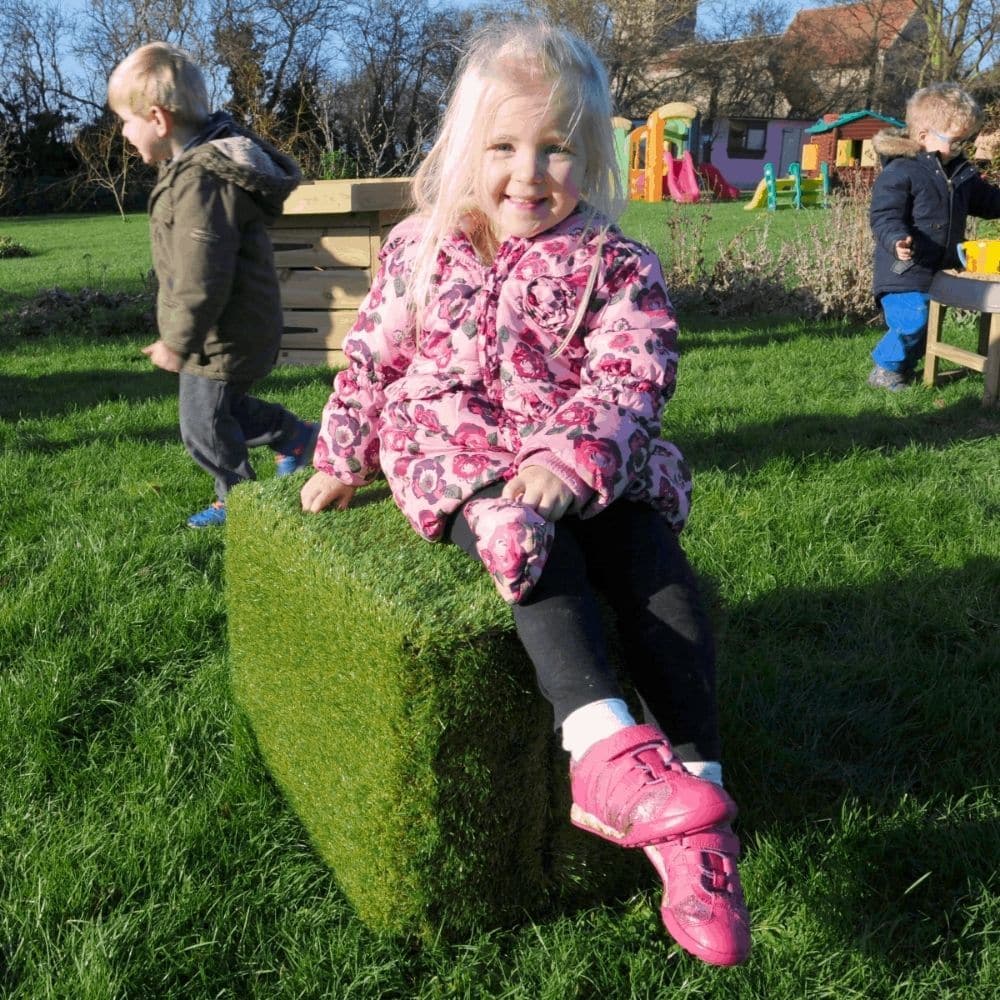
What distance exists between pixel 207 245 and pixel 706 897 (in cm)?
311

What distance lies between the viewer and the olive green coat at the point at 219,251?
12.3 ft

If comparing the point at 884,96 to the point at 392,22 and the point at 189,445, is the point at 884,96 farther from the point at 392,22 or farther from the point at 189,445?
the point at 189,445

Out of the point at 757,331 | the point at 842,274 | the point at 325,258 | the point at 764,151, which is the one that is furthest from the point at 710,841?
the point at 764,151

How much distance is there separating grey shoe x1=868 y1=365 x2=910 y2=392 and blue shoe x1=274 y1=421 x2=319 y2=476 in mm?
3586

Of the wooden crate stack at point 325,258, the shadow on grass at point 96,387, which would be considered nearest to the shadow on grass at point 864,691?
the shadow on grass at point 96,387

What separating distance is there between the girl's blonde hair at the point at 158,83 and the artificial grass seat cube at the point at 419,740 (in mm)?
2397

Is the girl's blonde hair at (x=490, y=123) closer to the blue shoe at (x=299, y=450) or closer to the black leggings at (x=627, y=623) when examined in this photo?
the black leggings at (x=627, y=623)

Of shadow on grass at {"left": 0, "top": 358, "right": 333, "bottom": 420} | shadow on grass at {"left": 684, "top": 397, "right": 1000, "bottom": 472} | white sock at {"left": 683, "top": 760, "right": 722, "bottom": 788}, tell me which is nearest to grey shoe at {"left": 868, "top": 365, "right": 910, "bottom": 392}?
shadow on grass at {"left": 684, "top": 397, "right": 1000, "bottom": 472}

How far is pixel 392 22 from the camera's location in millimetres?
32969

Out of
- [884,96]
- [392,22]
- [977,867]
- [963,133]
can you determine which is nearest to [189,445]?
[977,867]

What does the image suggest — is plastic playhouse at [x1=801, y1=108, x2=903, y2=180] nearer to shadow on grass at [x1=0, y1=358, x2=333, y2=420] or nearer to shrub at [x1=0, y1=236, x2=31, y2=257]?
shrub at [x1=0, y1=236, x2=31, y2=257]

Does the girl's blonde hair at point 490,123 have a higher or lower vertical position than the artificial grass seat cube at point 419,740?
higher

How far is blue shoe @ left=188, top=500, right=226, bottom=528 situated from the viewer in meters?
3.89

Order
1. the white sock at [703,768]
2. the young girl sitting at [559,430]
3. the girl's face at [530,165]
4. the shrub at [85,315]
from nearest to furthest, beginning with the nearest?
the young girl sitting at [559,430] → the white sock at [703,768] → the girl's face at [530,165] → the shrub at [85,315]
